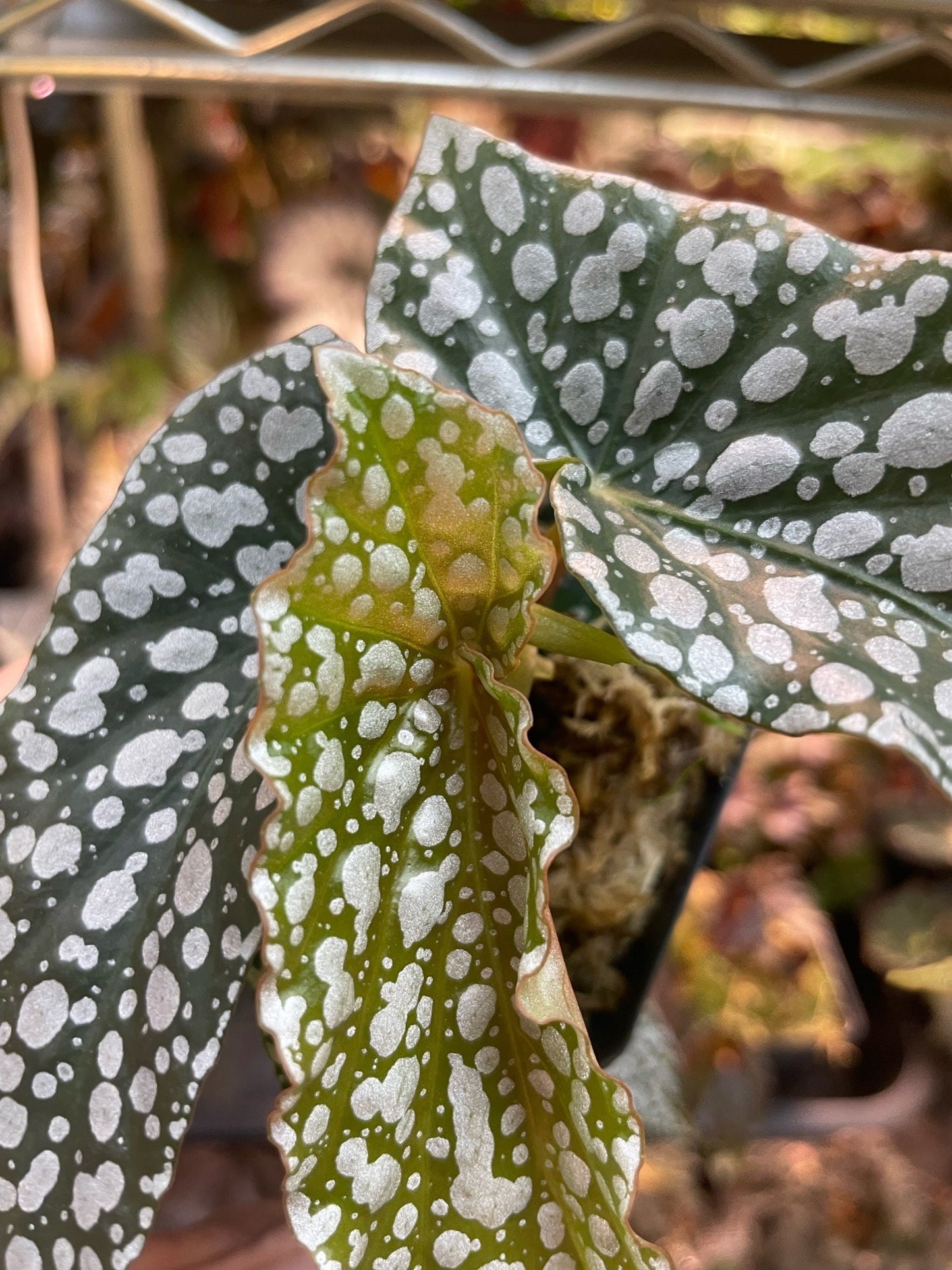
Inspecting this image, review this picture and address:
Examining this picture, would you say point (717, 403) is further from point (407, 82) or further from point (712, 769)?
point (407, 82)

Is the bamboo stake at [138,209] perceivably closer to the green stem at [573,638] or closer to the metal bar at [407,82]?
the metal bar at [407,82]

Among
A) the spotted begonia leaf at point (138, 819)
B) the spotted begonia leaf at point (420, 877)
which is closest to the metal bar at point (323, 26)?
the spotted begonia leaf at point (138, 819)

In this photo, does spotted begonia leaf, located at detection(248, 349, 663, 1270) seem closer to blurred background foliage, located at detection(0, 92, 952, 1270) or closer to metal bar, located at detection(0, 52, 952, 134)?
blurred background foliage, located at detection(0, 92, 952, 1270)

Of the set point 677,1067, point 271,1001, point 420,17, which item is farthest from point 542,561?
point 677,1067

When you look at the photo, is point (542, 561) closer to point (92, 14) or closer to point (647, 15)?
point (647, 15)

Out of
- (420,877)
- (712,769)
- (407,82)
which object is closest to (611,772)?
(712,769)
